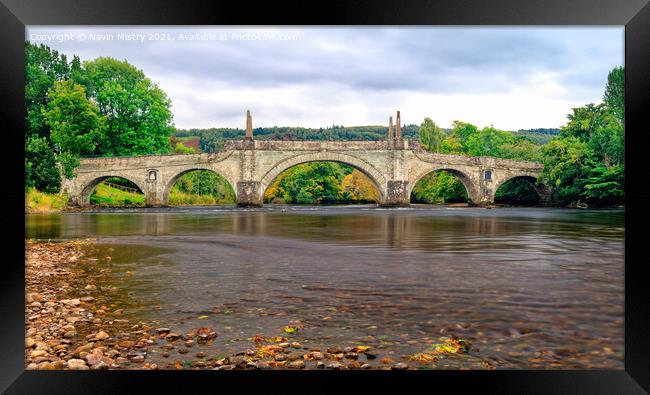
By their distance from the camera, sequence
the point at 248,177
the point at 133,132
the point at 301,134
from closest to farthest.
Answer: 1. the point at 133,132
2. the point at 248,177
3. the point at 301,134

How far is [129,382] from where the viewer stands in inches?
108

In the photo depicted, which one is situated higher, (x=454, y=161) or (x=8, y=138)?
(x=454, y=161)

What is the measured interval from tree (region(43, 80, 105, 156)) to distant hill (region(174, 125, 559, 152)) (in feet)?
45.5

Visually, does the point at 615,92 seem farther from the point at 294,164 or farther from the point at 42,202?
the point at 42,202

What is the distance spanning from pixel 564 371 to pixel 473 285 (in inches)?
117

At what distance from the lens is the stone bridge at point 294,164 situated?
95.0 feet

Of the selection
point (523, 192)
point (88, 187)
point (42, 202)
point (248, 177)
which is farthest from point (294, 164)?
point (523, 192)

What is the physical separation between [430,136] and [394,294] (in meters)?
36.9

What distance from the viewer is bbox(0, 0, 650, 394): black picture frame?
273 centimetres

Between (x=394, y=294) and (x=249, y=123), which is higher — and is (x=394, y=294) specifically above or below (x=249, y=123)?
below

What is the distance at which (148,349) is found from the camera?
338 cm

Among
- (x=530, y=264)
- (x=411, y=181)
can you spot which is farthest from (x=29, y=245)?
(x=411, y=181)

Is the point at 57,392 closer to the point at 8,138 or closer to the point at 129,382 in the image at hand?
the point at 129,382

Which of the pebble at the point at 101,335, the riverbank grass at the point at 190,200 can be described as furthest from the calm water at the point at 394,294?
the riverbank grass at the point at 190,200
